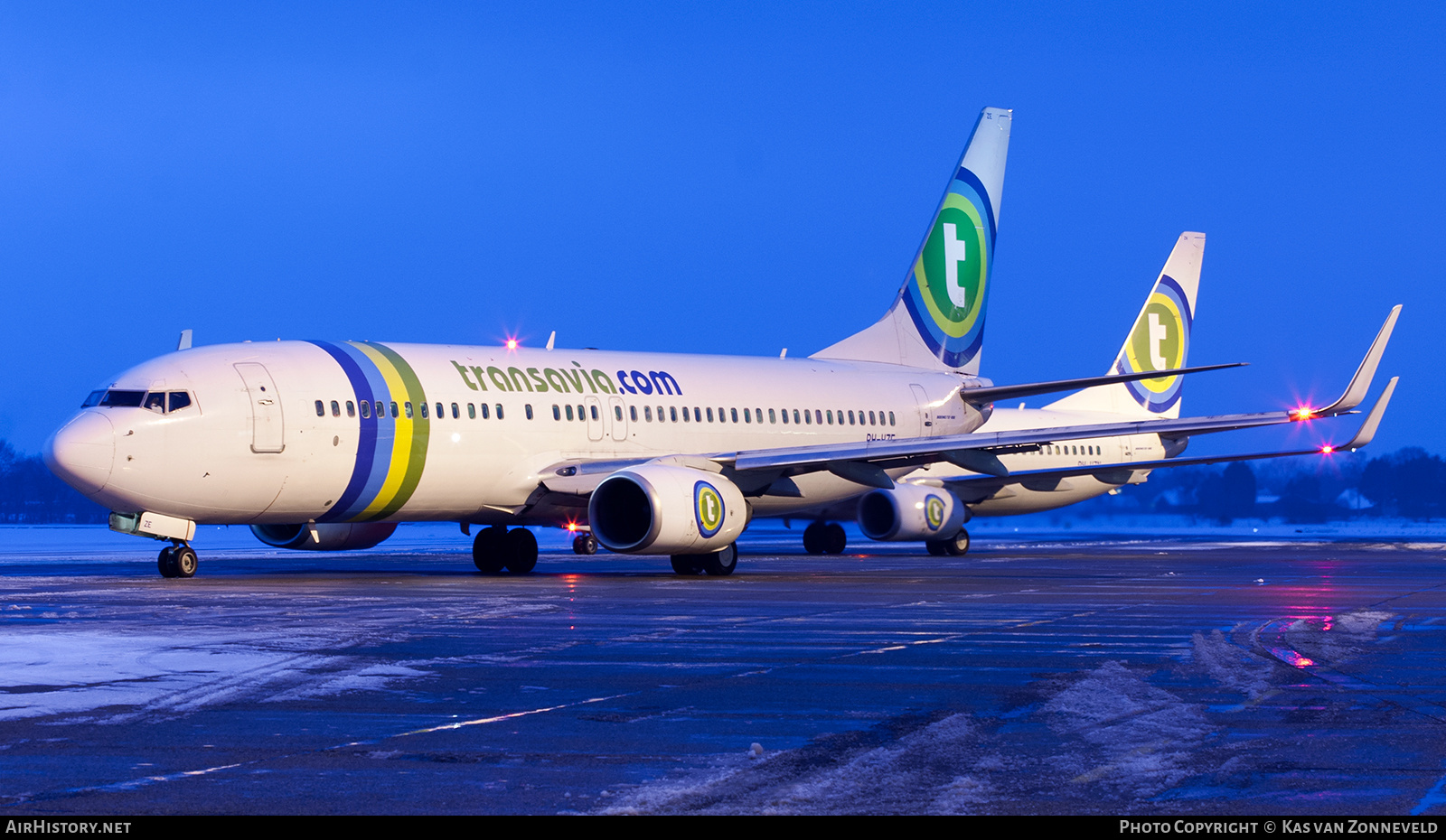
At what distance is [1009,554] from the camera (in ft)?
121

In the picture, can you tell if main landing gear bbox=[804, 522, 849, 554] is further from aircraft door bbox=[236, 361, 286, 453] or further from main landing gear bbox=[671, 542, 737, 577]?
aircraft door bbox=[236, 361, 286, 453]

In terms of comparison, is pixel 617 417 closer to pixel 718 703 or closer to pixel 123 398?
pixel 123 398

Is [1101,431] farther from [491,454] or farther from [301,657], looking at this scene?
[301,657]

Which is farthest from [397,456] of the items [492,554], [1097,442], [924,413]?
[1097,442]

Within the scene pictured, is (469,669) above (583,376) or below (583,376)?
below

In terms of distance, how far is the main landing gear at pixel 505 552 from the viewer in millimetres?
27125

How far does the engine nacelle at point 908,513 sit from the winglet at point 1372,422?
6.86 meters

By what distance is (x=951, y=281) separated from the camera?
34594mm

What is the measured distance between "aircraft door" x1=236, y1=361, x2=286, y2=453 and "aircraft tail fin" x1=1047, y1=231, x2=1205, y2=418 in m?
27.2

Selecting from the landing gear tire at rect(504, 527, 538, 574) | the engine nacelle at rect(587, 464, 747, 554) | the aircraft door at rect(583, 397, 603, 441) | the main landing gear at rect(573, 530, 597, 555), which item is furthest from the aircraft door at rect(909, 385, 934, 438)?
the landing gear tire at rect(504, 527, 538, 574)

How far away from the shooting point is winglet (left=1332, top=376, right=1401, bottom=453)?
2586cm

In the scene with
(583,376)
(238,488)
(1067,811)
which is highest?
(583,376)
